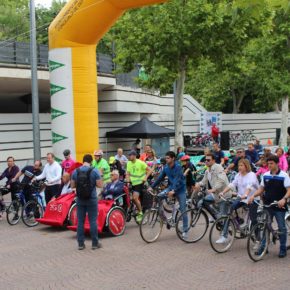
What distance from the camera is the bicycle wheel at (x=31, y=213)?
38.6ft

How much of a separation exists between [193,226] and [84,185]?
92.2 inches

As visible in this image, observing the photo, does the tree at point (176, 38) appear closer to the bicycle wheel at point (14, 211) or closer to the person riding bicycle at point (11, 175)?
the person riding bicycle at point (11, 175)

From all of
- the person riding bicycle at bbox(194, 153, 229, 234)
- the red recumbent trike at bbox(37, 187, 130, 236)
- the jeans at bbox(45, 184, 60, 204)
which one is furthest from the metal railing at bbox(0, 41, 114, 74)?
the person riding bicycle at bbox(194, 153, 229, 234)

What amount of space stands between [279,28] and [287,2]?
69.3 feet

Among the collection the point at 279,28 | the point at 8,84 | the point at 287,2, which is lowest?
the point at 287,2

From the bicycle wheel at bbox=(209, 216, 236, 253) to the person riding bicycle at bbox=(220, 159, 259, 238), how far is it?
90 mm

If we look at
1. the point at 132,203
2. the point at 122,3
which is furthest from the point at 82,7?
the point at 132,203

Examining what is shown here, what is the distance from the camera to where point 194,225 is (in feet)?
32.6

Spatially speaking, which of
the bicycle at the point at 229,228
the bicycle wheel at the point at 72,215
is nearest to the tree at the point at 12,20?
the bicycle wheel at the point at 72,215

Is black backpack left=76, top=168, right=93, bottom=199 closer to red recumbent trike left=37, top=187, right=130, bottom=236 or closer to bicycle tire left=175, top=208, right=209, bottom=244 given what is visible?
red recumbent trike left=37, top=187, right=130, bottom=236

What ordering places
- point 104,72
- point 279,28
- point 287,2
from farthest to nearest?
point 279,28
point 104,72
point 287,2

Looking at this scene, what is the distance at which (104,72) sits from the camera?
23.0 meters

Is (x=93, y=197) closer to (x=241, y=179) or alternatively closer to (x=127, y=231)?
(x=127, y=231)

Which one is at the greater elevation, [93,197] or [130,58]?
[130,58]
